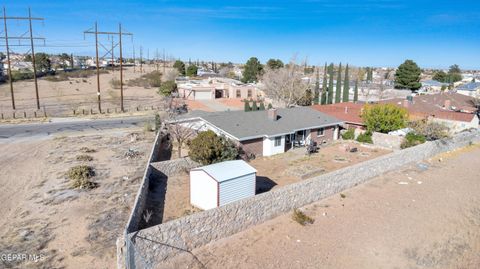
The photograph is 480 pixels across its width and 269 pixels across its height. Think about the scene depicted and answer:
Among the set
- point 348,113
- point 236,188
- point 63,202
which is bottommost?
point 63,202

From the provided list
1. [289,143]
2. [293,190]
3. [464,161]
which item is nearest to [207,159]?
[293,190]

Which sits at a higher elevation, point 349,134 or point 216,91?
point 216,91

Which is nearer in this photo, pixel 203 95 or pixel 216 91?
pixel 203 95

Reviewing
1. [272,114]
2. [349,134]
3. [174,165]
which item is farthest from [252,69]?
[174,165]

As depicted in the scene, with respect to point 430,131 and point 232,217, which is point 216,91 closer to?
point 430,131

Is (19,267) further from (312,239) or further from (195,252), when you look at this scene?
(312,239)

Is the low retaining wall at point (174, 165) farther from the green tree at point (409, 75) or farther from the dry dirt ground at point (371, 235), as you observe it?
the green tree at point (409, 75)

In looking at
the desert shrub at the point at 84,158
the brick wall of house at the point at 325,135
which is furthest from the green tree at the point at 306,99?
the desert shrub at the point at 84,158
